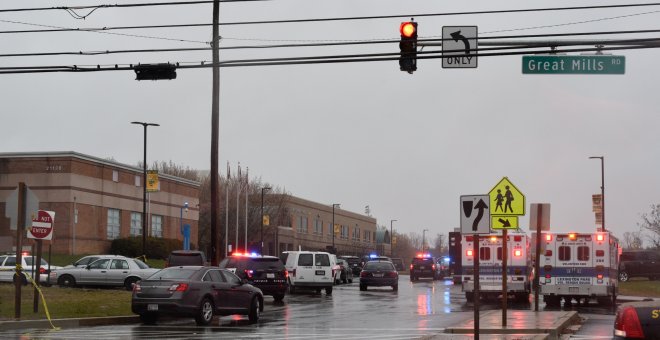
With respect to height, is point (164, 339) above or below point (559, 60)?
below

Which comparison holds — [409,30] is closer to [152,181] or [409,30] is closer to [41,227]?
[41,227]

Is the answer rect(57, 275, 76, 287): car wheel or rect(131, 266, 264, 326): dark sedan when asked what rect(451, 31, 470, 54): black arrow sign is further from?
rect(57, 275, 76, 287): car wheel

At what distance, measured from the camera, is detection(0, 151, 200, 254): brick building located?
58688 mm

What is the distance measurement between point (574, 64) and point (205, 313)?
10731 mm

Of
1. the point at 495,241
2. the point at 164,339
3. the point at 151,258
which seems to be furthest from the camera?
the point at 151,258

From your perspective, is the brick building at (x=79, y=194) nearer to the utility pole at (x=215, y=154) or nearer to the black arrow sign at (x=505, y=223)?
the utility pole at (x=215, y=154)

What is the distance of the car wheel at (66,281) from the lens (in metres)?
38.0

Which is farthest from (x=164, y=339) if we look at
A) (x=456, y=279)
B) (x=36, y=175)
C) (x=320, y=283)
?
(x=36, y=175)

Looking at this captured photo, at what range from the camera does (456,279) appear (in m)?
57.0

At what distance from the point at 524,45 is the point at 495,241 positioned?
14.7m

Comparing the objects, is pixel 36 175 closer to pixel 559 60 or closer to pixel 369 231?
pixel 559 60

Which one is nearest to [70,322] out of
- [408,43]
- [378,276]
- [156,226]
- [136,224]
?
[408,43]

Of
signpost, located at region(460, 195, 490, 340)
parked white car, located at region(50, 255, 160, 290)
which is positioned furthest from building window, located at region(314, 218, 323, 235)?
signpost, located at region(460, 195, 490, 340)

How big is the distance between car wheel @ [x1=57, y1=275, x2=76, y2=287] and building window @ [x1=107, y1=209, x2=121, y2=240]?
2623cm
